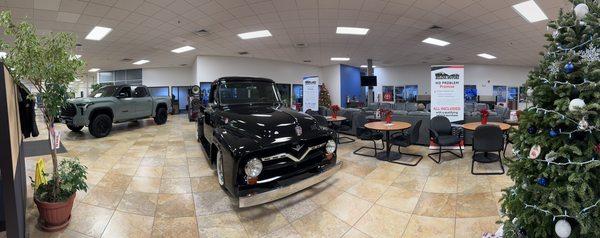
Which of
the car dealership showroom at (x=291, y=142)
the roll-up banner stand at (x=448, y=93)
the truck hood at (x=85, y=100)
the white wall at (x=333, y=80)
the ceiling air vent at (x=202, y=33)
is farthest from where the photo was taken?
the white wall at (x=333, y=80)

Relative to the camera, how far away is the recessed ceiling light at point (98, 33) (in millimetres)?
7131

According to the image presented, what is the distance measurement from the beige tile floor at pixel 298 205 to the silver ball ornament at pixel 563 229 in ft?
3.05

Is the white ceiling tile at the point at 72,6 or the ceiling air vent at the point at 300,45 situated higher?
the ceiling air vent at the point at 300,45

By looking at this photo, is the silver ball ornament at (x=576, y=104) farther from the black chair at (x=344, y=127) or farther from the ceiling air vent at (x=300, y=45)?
the ceiling air vent at (x=300, y=45)

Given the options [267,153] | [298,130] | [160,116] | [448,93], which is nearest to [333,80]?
[160,116]

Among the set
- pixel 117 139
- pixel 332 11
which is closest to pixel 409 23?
pixel 332 11

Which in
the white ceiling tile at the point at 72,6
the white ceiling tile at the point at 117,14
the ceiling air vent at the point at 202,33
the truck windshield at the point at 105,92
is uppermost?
the ceiling air vent at the point at 202,33

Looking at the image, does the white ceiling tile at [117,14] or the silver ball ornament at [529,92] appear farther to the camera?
the white ceiling tile at [117,14]

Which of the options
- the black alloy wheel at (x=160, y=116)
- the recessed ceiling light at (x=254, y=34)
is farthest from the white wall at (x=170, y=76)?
the recessed ceiling light at (x=254, y=34)

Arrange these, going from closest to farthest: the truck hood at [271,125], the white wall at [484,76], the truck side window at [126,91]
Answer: the truck hood at [271,125], the truck side window at [126,91], the white wall at [484,76]

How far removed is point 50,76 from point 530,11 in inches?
325

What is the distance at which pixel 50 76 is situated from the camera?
A: 269cm

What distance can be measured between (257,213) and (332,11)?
15.9 feet

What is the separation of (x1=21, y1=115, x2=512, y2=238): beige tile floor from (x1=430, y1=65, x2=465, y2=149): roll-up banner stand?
1.27 m
